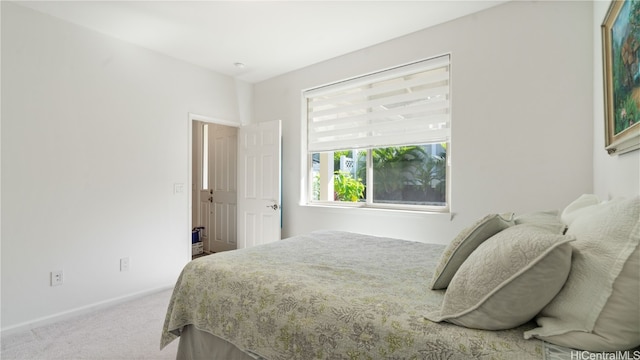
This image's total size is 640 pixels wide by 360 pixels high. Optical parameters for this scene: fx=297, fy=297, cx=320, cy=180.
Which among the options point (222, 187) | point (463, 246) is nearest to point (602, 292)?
point (463, 246)

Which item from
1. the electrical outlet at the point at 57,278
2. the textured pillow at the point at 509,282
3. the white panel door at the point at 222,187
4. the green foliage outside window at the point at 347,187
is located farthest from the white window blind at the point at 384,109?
the electrical outlet at the point at 57,278

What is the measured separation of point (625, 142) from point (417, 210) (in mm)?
1797

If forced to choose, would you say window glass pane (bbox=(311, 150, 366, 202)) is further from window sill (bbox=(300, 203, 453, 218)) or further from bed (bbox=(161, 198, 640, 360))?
bed (bbox=(161, 198, 640, 360))

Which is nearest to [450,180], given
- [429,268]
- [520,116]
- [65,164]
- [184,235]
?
[520,116]

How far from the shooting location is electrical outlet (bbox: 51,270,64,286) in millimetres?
2549

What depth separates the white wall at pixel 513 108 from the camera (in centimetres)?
216

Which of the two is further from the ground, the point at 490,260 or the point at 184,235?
the point at 490,260

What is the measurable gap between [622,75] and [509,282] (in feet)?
4.00

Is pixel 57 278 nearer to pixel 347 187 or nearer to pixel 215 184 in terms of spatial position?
pixel 215 184

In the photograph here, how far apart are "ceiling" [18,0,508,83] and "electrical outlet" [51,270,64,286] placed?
2217 millimetres

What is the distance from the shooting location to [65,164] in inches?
103

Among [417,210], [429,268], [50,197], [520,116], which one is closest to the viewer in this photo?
[429,268]

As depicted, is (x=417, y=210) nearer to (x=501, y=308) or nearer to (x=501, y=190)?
(x=501, y=190)

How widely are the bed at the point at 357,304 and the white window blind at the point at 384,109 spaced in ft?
4.49
